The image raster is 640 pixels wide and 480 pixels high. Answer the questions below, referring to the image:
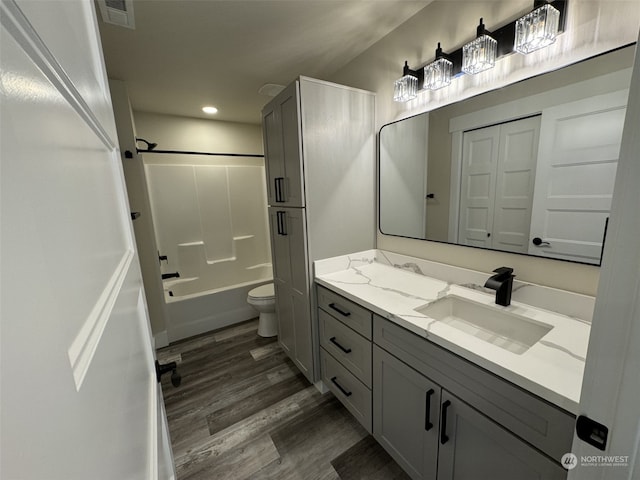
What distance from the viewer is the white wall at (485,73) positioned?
96cm

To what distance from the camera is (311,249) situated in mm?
1729

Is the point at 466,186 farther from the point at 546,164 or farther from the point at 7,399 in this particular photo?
the point at 7,399

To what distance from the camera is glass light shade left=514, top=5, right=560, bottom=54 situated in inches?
39.9

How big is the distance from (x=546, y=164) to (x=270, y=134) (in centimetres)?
159

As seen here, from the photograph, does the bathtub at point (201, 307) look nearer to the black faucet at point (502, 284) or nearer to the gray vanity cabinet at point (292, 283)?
the gray vanity cabinet at point (292, 283)

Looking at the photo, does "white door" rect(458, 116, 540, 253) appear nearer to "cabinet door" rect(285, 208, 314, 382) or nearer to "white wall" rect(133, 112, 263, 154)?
"cabinet door" rect(285, 208, 314, 382)

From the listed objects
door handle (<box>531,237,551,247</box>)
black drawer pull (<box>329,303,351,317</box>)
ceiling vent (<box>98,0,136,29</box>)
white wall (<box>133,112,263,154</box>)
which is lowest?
black drawer pull (<box>329,303,351,317</box>)

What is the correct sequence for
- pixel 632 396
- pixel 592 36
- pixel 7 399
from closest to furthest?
pixel 7 399 → pixel 632 396 → pixel 592 36

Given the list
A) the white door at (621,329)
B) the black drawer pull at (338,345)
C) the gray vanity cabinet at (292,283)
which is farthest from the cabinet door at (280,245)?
the white door at (621,329)

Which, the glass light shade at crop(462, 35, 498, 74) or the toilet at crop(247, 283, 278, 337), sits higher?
the glass light shade at crop(462, 35, 498, 74)

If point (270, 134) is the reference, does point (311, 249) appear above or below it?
below

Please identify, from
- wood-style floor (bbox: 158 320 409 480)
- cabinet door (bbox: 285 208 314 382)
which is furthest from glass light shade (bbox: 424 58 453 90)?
wood-style floor (bbox: 158 320 409 480)

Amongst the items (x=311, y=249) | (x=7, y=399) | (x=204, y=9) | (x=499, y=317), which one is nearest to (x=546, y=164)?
(x=499, y=317)

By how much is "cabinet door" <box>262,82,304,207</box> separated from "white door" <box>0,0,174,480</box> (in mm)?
1202
